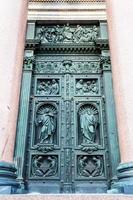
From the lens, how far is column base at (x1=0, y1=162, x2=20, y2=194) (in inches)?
117

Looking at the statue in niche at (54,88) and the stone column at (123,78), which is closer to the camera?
the stone column at (123,78)

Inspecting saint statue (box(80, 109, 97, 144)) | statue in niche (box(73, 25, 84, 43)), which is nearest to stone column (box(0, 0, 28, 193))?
saint statue (box(80, 109, 97, 144))

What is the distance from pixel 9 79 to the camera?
3.52 m

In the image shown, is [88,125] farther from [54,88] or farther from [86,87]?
[54,88]

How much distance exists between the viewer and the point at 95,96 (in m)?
7.97

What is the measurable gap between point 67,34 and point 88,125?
3243mm

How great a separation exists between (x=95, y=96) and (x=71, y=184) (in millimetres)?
2584

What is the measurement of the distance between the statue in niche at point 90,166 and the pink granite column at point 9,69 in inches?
151

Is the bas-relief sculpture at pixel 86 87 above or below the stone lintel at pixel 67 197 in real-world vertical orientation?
above

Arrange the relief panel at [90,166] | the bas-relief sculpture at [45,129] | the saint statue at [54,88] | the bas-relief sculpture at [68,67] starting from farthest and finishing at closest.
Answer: the bas-relief sculpture at [68,67]
the saint statue at [54,88]
the bas-relief sculpture at [45,129]
the relief panel at [90,166]

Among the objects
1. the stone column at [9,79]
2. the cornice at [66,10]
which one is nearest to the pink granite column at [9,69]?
the stone column at [9,79]

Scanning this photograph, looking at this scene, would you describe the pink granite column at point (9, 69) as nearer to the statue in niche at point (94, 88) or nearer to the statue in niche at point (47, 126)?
the statue in niche at point (47, 126)

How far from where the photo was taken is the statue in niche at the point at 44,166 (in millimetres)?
7012

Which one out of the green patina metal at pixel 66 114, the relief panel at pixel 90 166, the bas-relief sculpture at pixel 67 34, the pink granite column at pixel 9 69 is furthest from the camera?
the bas-relief sculpture at pixel 67 34
